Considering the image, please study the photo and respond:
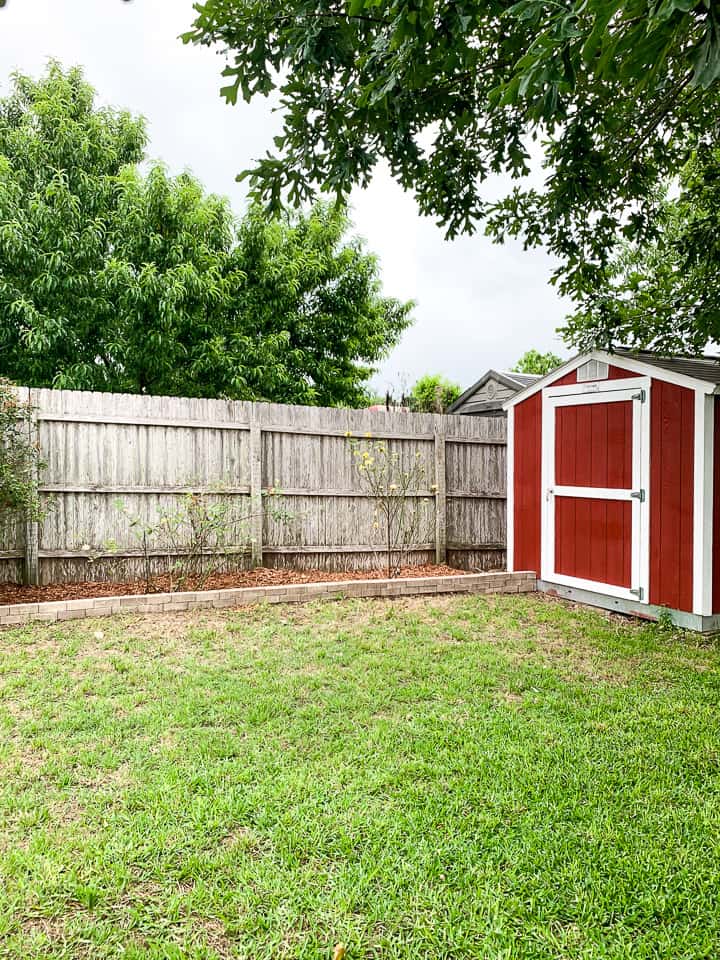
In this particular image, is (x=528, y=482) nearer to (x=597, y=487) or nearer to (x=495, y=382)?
(x=597, y=487)

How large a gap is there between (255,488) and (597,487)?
11.4 feet

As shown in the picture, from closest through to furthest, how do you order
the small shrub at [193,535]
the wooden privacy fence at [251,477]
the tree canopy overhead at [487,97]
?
the tree canopy overhead at [487,97], the wooden privacy fence at [251,477], the small shrub at [193,535]

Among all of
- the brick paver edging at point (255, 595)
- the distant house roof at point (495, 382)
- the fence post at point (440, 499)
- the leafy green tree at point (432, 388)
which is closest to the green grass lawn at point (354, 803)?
the brick paver edging at point (255, 595)

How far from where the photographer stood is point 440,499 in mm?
7414

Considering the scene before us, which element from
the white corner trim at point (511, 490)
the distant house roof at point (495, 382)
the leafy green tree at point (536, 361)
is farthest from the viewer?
the leafy green tree at point (536, 361)

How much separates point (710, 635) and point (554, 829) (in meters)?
3.37

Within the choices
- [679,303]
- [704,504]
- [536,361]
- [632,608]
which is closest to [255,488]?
[632,608]

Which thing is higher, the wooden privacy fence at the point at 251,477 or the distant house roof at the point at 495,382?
the distant house roof at the point at 495,382

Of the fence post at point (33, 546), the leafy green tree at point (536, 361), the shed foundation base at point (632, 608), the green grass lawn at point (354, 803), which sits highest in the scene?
the leafy green tree at point (536, 361)

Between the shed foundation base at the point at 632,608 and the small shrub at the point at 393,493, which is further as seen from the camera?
the small shrub at the point at 393,493

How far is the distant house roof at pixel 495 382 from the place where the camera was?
11742 millimetres

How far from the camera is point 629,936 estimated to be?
1.69 meters

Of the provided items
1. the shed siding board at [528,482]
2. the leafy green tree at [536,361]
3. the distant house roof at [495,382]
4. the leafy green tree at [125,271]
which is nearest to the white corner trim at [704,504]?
the shed siding board at [528,482]

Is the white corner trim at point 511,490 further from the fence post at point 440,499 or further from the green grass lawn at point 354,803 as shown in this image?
the green grass lawn at point 354,803
